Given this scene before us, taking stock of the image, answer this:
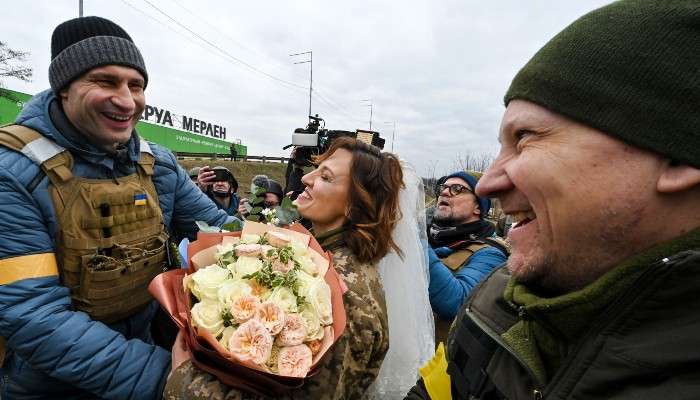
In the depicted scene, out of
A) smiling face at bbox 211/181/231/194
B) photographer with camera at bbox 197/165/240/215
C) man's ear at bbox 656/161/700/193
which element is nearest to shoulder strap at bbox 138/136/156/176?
man's ear at bbox 656/161/700/193

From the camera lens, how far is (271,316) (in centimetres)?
129

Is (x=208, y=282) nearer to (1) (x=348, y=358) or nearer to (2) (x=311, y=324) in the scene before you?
(2) (x=311, y=324)

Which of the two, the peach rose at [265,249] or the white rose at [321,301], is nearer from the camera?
the white rose at [321,301]

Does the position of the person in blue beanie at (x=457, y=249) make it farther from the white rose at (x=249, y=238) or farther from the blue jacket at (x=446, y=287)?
the white rose at (x=249, y=238)

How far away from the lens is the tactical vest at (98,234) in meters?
1.54

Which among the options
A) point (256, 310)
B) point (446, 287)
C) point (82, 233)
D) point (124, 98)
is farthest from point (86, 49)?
point (446, 287)

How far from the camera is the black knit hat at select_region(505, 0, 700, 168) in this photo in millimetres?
750

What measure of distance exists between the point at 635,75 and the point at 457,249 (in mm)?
2584

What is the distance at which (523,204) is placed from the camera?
969 mm

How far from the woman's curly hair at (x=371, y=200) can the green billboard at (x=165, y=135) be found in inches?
830

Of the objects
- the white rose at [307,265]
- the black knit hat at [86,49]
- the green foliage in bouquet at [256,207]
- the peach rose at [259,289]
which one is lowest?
the peach rose at [259,289]

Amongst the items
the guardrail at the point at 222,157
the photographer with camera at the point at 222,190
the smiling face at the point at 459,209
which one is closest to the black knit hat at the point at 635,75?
the smiling face at the point at 459,209

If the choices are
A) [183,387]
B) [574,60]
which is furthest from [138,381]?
[574,60]

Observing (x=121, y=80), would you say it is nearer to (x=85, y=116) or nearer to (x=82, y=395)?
(x=85, y=116)
